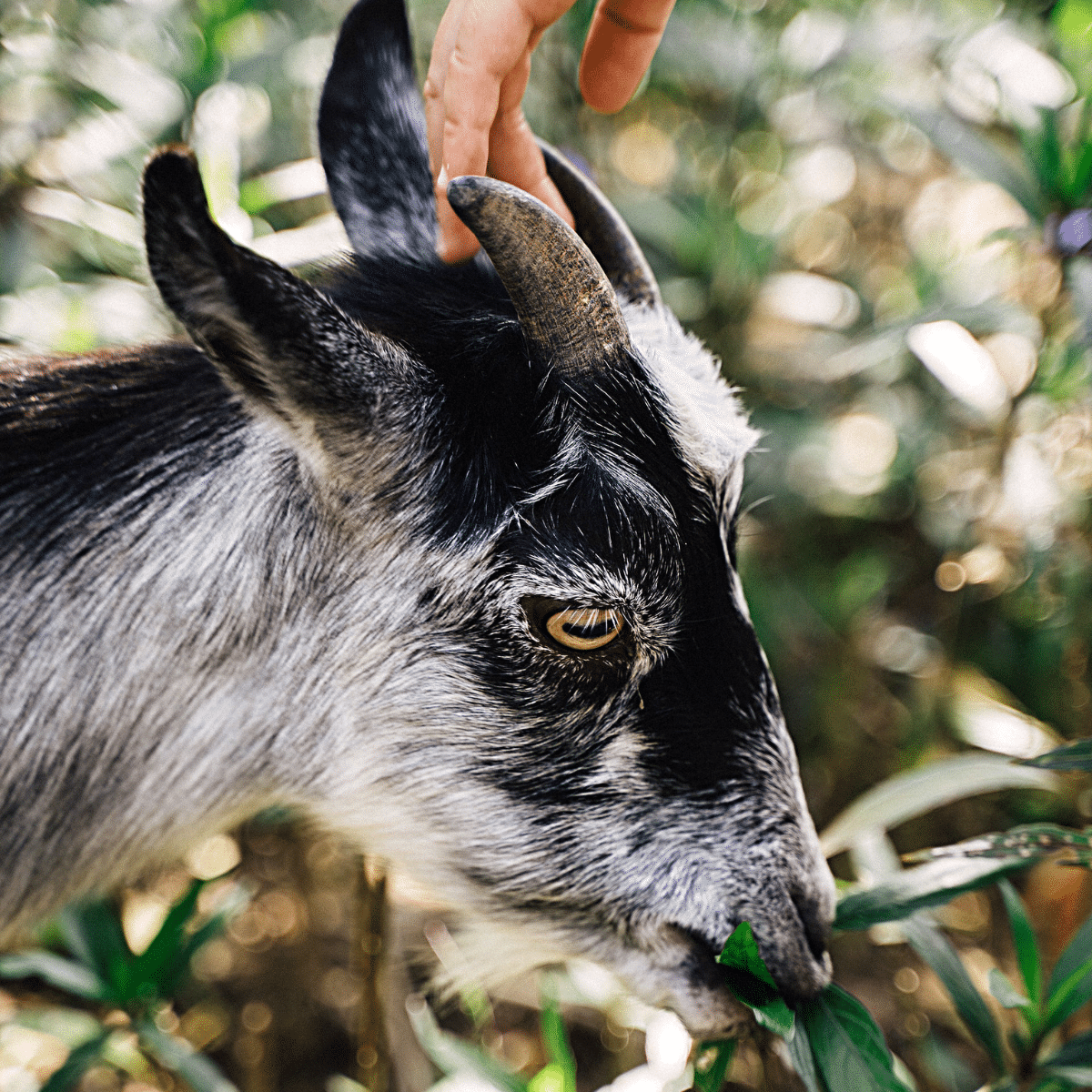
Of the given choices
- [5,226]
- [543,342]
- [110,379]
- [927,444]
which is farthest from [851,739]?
[5,226]

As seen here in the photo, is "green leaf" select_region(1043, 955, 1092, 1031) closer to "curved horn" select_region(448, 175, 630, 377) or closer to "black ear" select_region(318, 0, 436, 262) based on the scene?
"curved horn" select_region(448, 175, 630, 377)

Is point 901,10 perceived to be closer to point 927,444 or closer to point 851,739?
point 927,444

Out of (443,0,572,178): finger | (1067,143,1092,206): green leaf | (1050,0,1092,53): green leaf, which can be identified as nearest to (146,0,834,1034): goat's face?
(443,0,572,178): finger

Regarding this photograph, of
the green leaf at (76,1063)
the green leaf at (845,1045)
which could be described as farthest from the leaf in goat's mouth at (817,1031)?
the green leaf at (76,1063)

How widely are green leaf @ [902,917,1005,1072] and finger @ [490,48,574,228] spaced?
142 cm

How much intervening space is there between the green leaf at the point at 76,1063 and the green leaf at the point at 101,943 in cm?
9

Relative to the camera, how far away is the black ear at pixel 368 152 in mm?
1848

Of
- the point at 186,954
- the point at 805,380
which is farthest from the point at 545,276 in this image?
the point at 805,380

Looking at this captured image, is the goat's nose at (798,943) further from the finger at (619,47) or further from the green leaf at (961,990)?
the finger at (619,47)

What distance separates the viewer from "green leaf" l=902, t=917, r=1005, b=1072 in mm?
1717

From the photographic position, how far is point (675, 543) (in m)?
1.49

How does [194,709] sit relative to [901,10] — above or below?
below

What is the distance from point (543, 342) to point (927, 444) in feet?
7.13

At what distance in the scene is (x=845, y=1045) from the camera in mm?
1425
